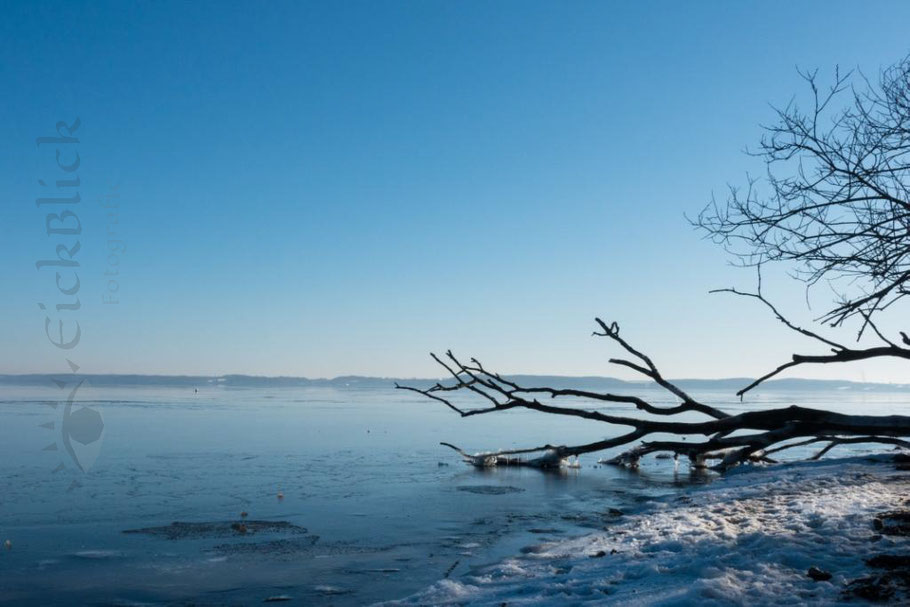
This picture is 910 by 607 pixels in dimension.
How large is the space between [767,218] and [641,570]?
331 cm

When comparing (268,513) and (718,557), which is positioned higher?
(718,557)

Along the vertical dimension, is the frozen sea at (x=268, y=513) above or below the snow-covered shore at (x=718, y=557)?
below

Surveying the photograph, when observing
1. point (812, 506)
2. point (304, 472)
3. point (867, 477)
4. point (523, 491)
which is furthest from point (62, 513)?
point (867, 477)

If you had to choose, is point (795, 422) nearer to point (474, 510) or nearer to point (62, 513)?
point (474, 510)

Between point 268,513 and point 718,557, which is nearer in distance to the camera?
point 718,557

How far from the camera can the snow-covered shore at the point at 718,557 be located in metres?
4.66

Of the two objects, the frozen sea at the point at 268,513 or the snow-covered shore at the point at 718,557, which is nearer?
the snow-covered shore at the point at 718,557

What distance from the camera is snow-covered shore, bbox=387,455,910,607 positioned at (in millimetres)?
4660

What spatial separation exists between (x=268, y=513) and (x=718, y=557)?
677cm

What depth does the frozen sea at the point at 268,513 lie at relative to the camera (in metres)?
6.75

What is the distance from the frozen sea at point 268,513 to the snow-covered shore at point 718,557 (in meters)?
0.85

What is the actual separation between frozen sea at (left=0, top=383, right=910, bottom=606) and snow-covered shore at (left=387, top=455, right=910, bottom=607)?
0.85m

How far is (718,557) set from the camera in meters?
5.52

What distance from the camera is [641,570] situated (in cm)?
558
